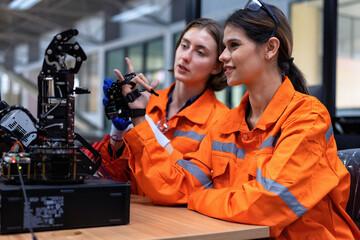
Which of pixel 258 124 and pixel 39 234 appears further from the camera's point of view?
pixel 258 124

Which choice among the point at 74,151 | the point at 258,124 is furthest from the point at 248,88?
the point at 74,151

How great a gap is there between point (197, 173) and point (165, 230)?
1.74 ft

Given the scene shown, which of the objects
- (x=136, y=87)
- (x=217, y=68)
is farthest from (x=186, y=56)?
(x=136, y=87)

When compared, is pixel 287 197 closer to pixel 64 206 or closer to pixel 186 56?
pixel 64 206

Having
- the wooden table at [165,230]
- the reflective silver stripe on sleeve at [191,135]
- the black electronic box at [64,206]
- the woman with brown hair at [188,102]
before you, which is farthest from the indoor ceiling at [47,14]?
the black electronic box at [64,206]

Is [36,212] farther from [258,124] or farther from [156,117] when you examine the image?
[156,117]

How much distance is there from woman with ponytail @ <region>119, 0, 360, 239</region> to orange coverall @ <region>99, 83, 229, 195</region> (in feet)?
0.43

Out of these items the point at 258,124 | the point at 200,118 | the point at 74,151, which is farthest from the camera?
the point at 200,118

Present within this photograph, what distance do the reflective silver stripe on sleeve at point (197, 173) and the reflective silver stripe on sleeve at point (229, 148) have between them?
0.32 feet

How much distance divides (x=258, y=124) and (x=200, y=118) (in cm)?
45

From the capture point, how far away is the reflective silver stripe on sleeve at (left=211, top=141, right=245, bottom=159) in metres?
1.53

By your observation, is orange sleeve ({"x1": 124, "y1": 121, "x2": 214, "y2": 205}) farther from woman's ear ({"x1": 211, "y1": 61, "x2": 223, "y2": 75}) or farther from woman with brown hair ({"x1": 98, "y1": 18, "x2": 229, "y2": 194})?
woman's ear ({"x1": 211, "y1": 61, "x2": 223, "y2": 75})

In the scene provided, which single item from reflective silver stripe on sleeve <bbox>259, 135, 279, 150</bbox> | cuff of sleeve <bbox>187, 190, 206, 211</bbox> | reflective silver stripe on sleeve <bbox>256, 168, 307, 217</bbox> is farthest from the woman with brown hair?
reflective silver stripe on sleeve <bbox>256, 168, 307, 217</bbox>

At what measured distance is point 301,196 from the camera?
1233 mm
